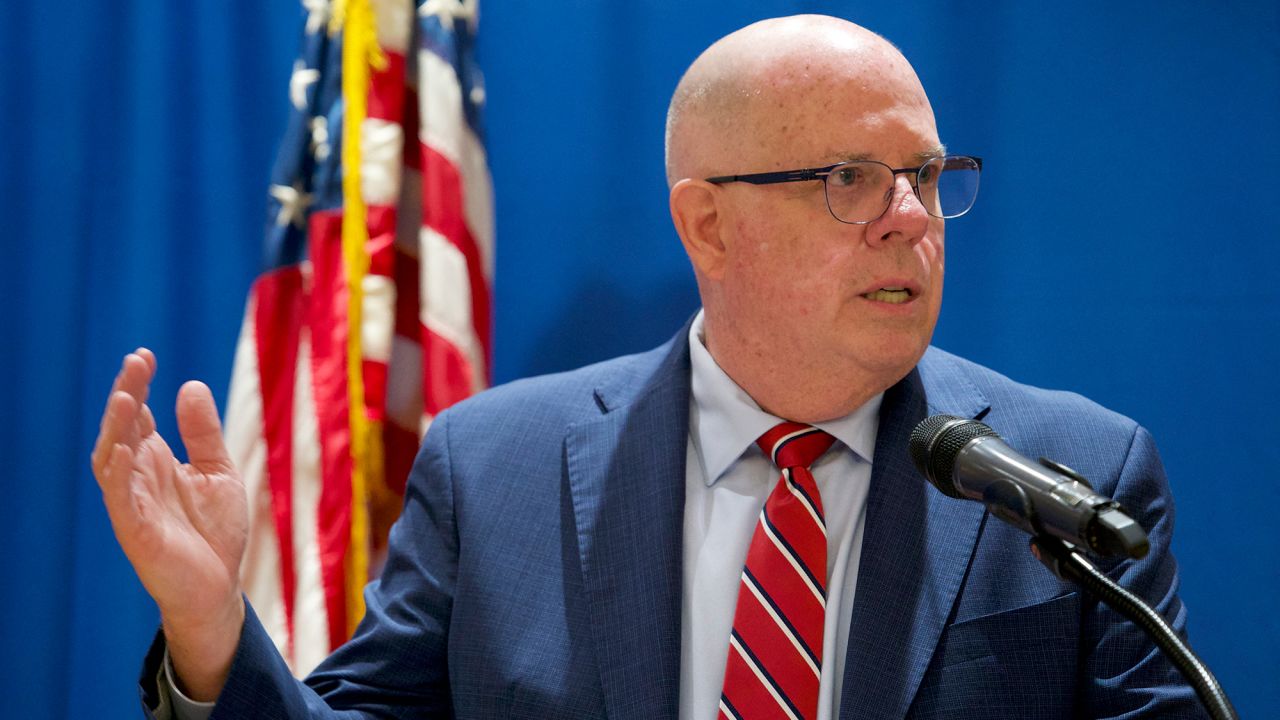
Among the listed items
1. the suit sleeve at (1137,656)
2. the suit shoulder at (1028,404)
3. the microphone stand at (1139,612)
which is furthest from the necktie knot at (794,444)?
the microphone stand at (1139,612)

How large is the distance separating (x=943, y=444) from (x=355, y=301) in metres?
1.46

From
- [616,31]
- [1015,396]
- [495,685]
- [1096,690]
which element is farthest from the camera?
[616,31]

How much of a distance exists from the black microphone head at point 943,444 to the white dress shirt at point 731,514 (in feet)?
1.77

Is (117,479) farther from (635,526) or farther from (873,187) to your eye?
(873,187)

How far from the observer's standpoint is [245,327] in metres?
2.51

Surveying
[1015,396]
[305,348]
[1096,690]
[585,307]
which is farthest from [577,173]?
[1096,690]

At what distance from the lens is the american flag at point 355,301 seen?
2365 mm

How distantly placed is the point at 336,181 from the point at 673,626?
1208 millimetres

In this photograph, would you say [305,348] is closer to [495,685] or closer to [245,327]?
[245,327]

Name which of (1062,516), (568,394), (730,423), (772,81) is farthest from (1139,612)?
(568,394)

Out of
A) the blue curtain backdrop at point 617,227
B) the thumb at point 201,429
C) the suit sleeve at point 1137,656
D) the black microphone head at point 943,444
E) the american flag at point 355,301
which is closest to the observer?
the black microphone head at point 943,444

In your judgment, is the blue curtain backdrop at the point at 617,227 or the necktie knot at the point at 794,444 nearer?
the necktie knot at the point at 794,444

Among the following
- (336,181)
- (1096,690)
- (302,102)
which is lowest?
(1096,690)

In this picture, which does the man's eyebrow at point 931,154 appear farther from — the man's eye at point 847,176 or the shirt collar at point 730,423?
the shirt collar at point 730,423
